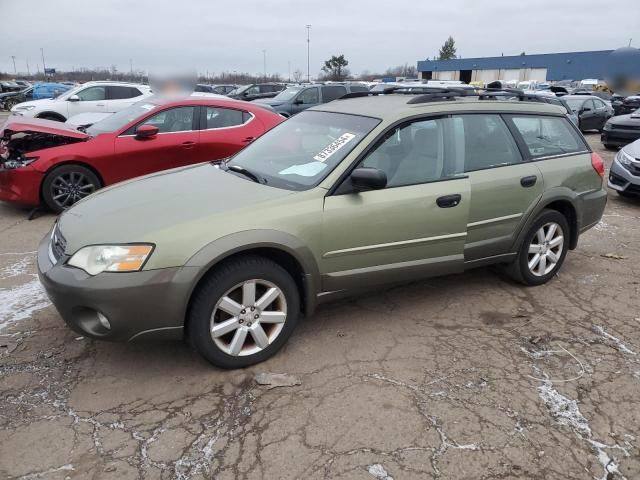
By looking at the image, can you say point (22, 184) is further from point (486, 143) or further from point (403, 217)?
point (486, 143)

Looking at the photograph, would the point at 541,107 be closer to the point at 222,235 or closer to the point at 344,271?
the point at 344,271

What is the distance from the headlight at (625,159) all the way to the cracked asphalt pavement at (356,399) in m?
4.44

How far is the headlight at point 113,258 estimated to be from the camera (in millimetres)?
2754

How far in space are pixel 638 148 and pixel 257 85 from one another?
61.4ft

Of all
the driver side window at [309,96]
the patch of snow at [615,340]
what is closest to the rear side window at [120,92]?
the driver side window at [309,96]

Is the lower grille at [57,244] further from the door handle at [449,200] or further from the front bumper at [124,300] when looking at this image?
the door handle at [449,200]

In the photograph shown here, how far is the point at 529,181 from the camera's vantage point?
4.11 metres

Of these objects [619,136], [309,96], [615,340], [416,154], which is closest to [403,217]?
[416,154]

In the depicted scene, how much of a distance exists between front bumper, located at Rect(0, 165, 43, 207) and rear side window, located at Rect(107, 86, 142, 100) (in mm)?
7860

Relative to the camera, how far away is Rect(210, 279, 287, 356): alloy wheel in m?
3.00

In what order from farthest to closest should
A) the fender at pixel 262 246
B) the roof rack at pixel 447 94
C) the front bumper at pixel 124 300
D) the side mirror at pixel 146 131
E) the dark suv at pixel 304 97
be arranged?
the dark suv at pixel 304 97 → the side mirror at pixel 146 131 → the roof rack at pixel 447 94 → the fender at pixel 262 246 → the front bumper at pixel 124 300

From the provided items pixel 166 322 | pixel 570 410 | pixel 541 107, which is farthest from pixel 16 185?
pixel 570 410

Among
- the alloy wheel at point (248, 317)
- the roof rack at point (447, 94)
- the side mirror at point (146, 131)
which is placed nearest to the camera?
the alloy wheel at point (248, 317)

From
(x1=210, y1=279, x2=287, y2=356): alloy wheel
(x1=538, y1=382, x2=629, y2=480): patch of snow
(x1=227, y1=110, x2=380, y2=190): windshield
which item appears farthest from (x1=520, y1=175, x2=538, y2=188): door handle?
(x1=210, y1=279, x2=287, y2=356): alloy wheel
